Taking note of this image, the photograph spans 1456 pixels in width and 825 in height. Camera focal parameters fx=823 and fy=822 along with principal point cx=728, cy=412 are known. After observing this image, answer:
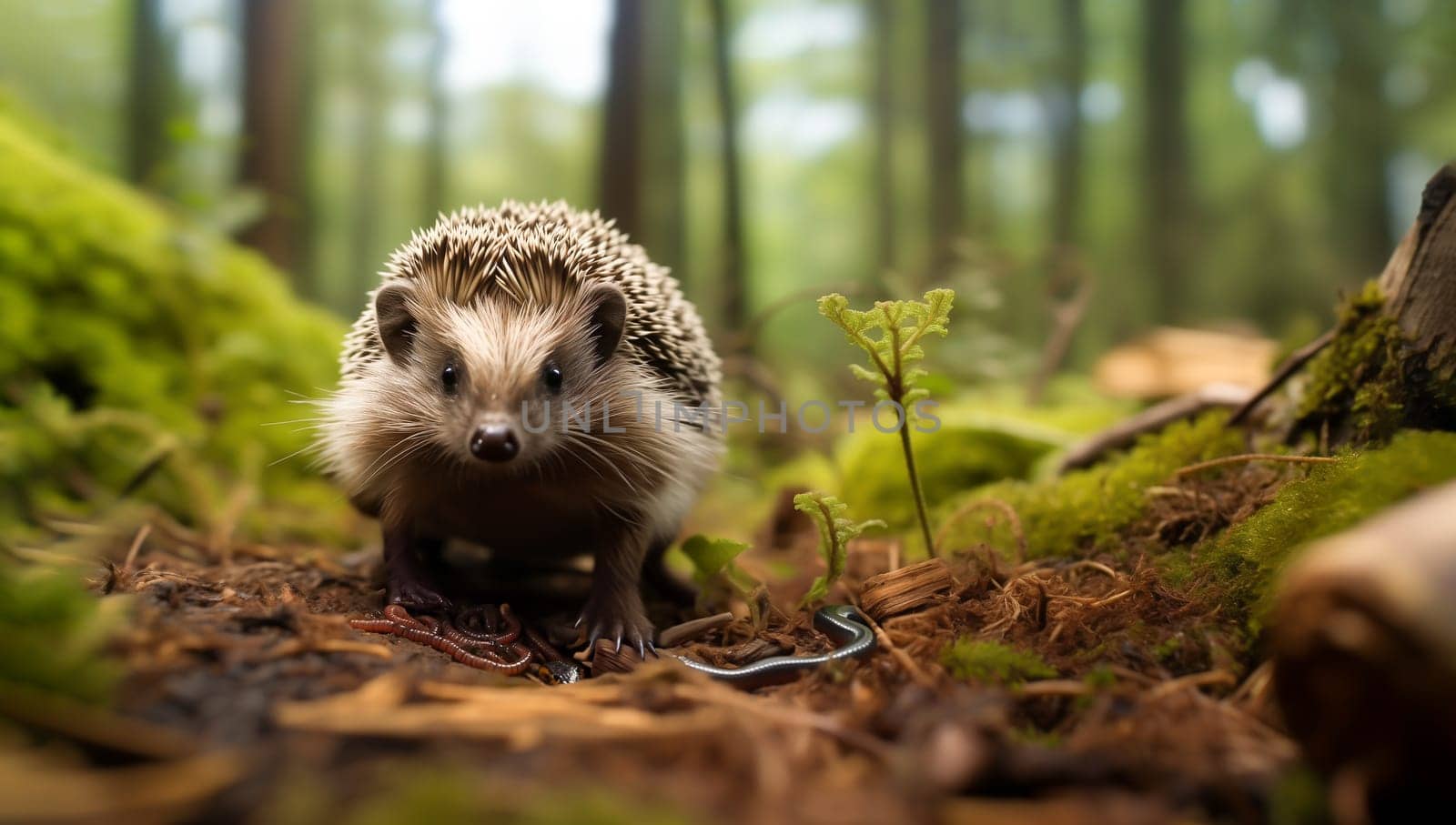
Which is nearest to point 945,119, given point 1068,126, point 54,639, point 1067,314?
point 1068,126

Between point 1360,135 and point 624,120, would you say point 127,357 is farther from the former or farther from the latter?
point 1360,135

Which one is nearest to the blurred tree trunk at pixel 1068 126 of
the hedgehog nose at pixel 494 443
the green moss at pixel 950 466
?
the green moss at pixel 950 466

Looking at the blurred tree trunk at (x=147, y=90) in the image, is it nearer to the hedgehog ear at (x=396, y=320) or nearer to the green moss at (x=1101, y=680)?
the hedgehog ear at (x=396, y=320)

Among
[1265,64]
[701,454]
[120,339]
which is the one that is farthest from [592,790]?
[1265,64]

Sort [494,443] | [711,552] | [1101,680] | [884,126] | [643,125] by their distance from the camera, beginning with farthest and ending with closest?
[884,126], [643,125], [711,552], [494,443], [1101,680]

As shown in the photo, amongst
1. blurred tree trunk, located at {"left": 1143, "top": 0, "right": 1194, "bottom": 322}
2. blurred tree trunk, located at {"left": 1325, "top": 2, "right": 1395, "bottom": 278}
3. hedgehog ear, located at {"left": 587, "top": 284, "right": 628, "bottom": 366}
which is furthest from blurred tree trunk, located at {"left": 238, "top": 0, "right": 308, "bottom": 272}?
blurred tree trunk, located at {"left": 1325, "top": 2, "right": 1395, "bottom": 278}
